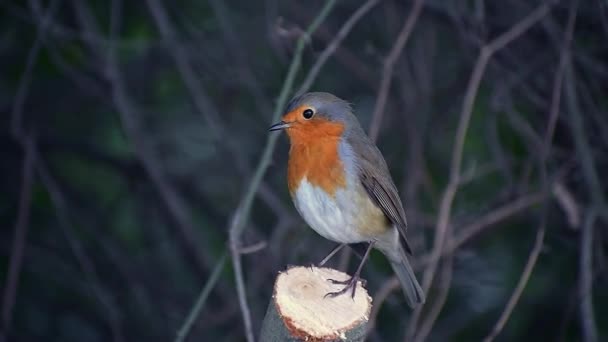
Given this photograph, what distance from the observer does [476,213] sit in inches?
186

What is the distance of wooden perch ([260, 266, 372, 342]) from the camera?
2562mm

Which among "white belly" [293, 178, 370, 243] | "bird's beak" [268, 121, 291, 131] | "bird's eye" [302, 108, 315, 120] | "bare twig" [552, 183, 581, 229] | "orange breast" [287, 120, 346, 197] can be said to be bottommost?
"bare twig" [552, 183, 581, 229]

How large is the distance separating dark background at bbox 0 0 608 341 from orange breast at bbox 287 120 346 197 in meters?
0.97

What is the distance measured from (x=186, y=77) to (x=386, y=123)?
1152 mm

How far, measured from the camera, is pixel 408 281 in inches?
159

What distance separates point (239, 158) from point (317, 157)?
1382mm

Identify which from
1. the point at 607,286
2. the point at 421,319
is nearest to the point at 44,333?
the point at 421,319

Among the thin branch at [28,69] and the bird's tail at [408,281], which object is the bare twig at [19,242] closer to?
the thin branch at [28,69]

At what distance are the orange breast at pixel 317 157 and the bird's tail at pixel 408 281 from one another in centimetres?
53

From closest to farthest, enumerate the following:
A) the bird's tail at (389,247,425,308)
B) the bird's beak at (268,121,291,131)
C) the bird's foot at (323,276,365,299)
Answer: the bird's foot at (323,276,365,299) → the bird's beak at (268,121,291,131) → the bird's tail at (389,247,425,308)

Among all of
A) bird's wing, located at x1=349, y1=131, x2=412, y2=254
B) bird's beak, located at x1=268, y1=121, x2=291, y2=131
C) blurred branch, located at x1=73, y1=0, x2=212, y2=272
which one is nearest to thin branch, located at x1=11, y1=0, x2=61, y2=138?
blurred branch, located at x1=73, y1=0, x2=212, y2=272

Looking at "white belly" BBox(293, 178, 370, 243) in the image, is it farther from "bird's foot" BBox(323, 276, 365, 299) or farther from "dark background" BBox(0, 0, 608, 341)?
"dark background" BBox(0, 0, 608, 341)

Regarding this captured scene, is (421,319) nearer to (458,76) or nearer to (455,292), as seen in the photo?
(455,292)

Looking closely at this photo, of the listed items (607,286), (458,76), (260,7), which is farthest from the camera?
(260,7)
